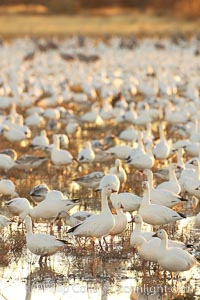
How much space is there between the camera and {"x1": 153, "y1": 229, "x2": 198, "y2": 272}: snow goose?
829cm

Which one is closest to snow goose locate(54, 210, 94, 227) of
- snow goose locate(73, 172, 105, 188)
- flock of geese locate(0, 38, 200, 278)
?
flock of geese locate(0, 38, 200, 278)

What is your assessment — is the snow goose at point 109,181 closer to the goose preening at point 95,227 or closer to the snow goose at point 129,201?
the snow goose at point 129,201

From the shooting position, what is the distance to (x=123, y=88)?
933 inches

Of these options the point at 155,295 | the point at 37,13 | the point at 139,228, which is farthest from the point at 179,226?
the point at 37,13

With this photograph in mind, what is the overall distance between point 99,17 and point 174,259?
4808 cm

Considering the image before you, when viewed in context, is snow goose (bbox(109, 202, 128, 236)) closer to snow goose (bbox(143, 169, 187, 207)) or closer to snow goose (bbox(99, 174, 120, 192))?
snow goose (bbox(143, 169, 187, 207))

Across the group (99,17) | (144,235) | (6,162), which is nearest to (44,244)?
(144,235)

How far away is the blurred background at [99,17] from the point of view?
50069mm

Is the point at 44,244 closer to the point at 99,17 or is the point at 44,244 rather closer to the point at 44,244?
the point at 44,244

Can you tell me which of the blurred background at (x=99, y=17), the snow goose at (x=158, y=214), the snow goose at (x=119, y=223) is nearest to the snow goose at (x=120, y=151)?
the snow goose at (x=158, y=214)

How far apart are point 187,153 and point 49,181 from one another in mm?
2076

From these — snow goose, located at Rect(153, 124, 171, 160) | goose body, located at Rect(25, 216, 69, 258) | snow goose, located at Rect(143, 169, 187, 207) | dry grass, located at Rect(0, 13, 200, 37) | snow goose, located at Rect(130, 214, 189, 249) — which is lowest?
goose body, located at Rect(25, 216, 69, 258)

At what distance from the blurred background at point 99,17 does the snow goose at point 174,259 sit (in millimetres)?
40018

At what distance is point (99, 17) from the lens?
55.7m
